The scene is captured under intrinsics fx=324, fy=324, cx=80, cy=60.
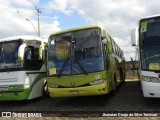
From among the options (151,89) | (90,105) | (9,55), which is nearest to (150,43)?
(151,89)

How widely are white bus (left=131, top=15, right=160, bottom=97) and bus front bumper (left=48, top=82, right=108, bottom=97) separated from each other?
4.55ft

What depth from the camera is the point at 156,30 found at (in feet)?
37.3

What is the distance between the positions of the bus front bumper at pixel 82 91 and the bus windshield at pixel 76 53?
1.89 feet

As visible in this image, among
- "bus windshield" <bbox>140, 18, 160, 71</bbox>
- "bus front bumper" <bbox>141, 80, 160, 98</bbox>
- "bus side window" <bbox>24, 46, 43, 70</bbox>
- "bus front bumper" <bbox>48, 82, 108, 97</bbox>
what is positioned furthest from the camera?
"bus side window" <bbox>24, 46, 43, 70</bbox>

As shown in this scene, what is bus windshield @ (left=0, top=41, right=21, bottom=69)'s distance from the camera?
43.4ft

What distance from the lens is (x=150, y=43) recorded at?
11.3 metres

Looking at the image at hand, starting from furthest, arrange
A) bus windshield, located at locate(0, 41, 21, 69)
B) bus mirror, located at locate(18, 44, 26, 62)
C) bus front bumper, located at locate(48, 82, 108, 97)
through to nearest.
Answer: bus windshield, located at locate(0, 41, 21, 69), bus mirror, located at locate(18, 44, 26, 62), bus front bumper, located at locate(48, 82, 108, 97)

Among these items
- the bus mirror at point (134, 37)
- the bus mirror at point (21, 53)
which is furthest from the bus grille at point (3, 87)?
the bus mirror at point (134, 37)

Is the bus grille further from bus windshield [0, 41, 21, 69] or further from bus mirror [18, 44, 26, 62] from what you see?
bus mirror [18, 44, 26, 62]

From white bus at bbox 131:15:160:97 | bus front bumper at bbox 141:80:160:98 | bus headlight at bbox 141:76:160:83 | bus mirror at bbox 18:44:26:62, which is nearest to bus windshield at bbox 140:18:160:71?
white bus at bbox 131:15:160:97

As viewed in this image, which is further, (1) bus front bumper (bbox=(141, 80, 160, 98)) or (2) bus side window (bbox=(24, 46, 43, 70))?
(2) bus side window (bbox=(24, 46, 43, 70))

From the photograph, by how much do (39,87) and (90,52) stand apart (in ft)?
12.1

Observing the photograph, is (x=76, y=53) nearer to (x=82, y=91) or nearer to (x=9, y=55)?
(x=82, y=91)

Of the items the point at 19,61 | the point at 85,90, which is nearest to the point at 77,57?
the point at 85,90
